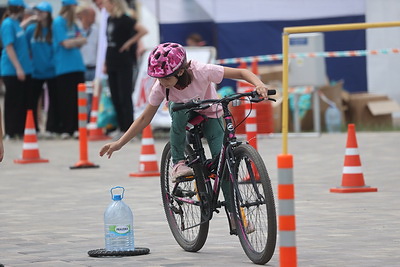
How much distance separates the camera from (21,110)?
62.0 feet

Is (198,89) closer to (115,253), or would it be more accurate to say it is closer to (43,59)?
(115,253)

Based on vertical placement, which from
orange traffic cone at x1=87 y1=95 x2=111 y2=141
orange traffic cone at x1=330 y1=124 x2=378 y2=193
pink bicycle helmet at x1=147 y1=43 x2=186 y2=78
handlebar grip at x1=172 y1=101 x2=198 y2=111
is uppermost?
pink bicycle helmet at x1=147 y1=43 x2=186 y2=78

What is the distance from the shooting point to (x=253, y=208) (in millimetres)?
6914

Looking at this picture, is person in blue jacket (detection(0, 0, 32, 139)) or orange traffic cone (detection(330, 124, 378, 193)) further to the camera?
person in blue jacket (detection(0, 0, 32, 139))

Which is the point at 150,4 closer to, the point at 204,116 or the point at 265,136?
the point at 265,136

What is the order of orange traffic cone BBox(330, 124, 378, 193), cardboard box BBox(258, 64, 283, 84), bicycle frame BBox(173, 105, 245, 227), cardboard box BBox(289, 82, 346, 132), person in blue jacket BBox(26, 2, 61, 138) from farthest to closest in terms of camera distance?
cardboard box BBox(258, 64, 283, 84) → cardboard box BBox(289, 82, 346, 132) → person in blue jacket BBox(26, 2, 61, 138) → orange traffic cone BBox(330, 124, 378, 193) → bicycle frame BBox(173, 105, 245, 227)

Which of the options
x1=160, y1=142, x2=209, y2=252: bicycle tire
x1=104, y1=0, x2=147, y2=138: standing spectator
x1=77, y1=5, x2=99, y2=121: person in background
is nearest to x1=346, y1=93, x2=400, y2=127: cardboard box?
x1=104, y1=0, x2=147, y2=138: standing spectator

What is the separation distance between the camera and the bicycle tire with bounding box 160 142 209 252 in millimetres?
7621

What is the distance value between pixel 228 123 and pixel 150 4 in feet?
48.1

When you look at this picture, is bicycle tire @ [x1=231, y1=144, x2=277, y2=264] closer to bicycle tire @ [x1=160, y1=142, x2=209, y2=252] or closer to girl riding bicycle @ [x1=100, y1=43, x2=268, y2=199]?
girl riding bicycle @ [x1=100, y1=43, x2=268, y2=199]

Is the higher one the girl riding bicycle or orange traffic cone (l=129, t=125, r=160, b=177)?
the girl riding bicycle

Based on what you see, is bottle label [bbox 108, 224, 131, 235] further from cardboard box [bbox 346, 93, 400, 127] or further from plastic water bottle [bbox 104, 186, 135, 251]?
cardboard box [bbox 346, 93, 400, 127]

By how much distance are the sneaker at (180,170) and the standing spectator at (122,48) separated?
9757 mm

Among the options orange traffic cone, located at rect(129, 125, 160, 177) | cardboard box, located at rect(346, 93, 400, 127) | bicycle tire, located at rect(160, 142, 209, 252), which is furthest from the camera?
cardboard box, located at rect(346, 93, 400, 127)
